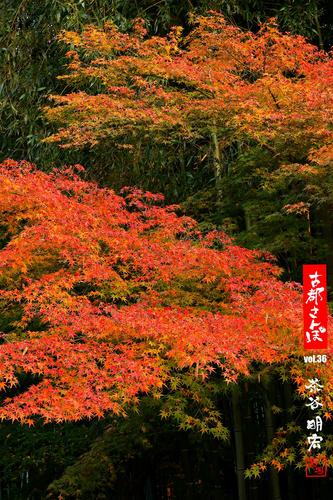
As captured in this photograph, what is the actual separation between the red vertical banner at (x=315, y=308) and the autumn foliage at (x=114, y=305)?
9 centimetres

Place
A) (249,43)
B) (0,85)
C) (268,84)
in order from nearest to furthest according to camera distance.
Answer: (268,84), (249,43), (0,85)

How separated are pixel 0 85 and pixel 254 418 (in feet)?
20.0

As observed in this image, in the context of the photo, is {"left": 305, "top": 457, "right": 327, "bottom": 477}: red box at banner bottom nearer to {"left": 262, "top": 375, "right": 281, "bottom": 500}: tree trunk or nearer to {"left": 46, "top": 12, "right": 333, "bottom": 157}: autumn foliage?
{"left": 262, "top": 375, "right": 281, "bottom": 500}: tree trunk

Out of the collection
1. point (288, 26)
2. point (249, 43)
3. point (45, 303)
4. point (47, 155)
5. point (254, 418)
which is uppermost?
point (288, 26)

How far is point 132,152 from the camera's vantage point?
9.16 meters

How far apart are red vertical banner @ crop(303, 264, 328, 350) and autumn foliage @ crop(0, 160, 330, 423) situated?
9 cm

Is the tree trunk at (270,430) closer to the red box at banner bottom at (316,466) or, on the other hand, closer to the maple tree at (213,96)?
the red box at banner bottom at (316,466)

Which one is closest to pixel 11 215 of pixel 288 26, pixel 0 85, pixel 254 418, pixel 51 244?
pixel 51 244

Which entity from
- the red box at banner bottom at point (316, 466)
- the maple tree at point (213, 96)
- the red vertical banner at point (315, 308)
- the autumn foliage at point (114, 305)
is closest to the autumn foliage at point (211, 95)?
the maple tree at point (213, 96)

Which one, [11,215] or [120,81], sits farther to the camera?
[120,81]

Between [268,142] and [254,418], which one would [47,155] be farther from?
[254,418]

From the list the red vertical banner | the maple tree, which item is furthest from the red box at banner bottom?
the maple tree

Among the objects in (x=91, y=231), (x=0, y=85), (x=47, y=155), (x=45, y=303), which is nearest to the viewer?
(x=45, y=303)

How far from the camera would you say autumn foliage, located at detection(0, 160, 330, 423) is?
15.9 feet
